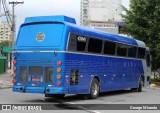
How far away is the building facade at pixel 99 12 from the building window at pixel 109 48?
230 ft

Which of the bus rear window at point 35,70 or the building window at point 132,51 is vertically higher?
the building window at point 132,51

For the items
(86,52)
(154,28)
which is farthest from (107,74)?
(154,28)

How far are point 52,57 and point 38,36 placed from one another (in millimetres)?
1293

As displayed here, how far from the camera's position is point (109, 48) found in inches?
886

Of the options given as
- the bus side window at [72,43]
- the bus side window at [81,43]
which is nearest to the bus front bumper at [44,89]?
the bus side window at [72,43]

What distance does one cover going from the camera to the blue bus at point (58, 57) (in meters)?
18.3

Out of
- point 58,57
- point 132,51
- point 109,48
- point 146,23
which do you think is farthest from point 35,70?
point 146,23

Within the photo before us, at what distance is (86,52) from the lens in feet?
65.8

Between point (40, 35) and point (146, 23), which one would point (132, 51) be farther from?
point (146, 23)

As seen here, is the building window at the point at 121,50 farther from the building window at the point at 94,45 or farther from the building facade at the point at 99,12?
the building facade at the point at 99,12

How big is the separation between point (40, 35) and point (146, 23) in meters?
22.4

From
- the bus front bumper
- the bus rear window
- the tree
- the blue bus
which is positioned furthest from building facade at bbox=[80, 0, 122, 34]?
the bus front bumper

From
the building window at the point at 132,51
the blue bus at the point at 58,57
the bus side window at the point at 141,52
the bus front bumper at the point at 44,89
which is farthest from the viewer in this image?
the bus side window at the point at 141,52

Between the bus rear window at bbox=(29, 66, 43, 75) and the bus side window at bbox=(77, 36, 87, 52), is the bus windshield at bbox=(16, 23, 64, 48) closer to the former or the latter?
the bus rear window at bbox=(29, 66, 43, 75)
